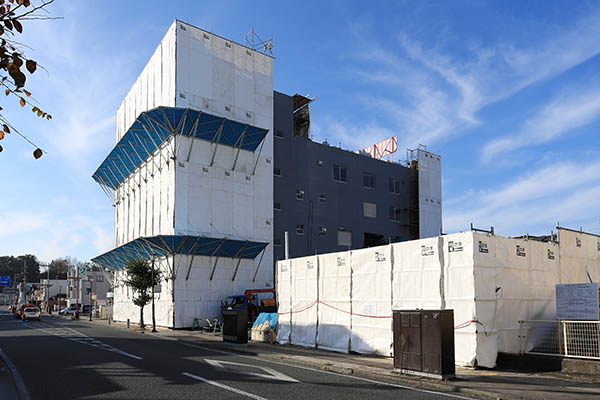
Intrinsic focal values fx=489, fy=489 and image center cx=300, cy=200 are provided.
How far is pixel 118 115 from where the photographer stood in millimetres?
57031

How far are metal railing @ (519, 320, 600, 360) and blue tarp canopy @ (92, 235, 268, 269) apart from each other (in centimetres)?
2682

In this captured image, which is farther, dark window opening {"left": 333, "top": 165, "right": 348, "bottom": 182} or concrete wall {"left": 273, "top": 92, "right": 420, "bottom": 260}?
dark window opening {"left": 333, "top": 165, "right": 348, "bottom": 182}

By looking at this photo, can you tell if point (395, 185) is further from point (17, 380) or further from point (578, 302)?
point (17, 380)

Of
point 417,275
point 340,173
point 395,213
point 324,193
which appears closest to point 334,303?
point 417,275

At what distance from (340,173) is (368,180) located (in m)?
4.53

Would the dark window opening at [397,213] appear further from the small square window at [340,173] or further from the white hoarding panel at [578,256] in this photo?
the white hoarding panel at [578,256]

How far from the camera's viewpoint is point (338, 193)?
53.0 metres

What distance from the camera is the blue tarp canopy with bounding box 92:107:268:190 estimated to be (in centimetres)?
3862

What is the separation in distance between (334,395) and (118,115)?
53.5 metres

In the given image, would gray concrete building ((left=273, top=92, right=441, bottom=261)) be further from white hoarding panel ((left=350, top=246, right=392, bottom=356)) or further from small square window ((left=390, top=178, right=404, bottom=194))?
white hoarding panel ((left=350, top=246, right=392, bottom=356))

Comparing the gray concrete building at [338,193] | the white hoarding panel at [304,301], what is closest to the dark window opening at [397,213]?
the gray concrete building at [338,193]

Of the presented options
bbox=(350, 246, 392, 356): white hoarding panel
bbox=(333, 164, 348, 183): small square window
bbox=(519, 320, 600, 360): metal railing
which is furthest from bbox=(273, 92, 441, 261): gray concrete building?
bbox=(519, 320, 600, 360): metal railing

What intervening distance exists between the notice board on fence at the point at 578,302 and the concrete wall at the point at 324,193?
107 ft

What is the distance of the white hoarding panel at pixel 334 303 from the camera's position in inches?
774
